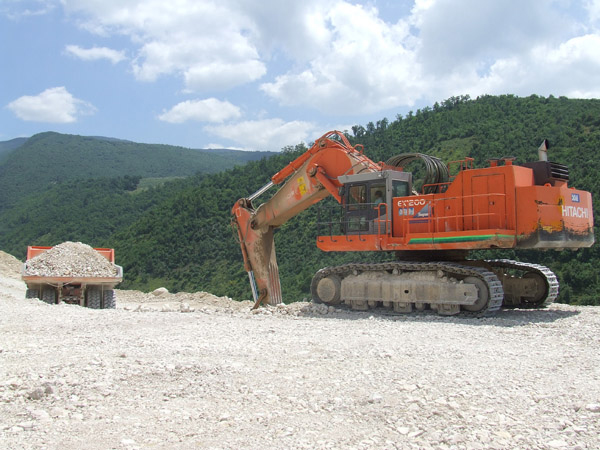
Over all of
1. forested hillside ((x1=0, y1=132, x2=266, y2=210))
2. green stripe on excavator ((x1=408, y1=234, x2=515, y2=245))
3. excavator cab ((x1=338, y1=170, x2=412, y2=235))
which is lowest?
green stripe on excavator ((x1=408, y1=234, x2=515, y2=245))

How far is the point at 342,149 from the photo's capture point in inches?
576

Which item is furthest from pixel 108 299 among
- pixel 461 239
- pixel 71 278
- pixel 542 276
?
pixel 542 276

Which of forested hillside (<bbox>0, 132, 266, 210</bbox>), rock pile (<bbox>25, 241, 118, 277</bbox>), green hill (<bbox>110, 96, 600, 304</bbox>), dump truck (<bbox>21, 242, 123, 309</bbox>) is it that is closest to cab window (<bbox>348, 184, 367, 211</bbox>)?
dump truck (<bbox>21, 242, 123, 309</bbox>)

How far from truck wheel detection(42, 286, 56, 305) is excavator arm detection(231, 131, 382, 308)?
18.0ft

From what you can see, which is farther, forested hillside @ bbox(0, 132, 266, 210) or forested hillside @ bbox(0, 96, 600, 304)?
forested hillside @ bbox(0, 132, 266, 210)

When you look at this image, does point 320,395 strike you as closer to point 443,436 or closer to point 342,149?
point 443,436

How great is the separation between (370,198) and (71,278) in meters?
8.65

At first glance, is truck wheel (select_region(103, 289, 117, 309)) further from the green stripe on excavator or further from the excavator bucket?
the green stripe on excavator

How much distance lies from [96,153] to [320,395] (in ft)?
541

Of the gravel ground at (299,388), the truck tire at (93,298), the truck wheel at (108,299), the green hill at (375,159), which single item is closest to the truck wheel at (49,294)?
the truck tire at (93,298)

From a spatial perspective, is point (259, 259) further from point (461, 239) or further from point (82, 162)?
point (82, 162)

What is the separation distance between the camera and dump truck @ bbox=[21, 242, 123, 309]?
52.2 ft

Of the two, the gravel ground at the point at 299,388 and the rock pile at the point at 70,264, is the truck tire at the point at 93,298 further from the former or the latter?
the gravel ground at the point at 299,388

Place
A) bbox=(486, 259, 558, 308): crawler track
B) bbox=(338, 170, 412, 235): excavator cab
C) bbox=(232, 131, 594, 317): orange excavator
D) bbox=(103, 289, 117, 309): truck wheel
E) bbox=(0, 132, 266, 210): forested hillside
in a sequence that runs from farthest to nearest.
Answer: bbox=(0, 132, 266, 210): forested hillside
bbox=(103, 289, 117, 309): truck wheel
bbox=(338, 170, 412, 235): excavator cab
bbox=(486, 259, 558, 308): crawler track
bbox=(232, 131, 594, 317): orange excavator
